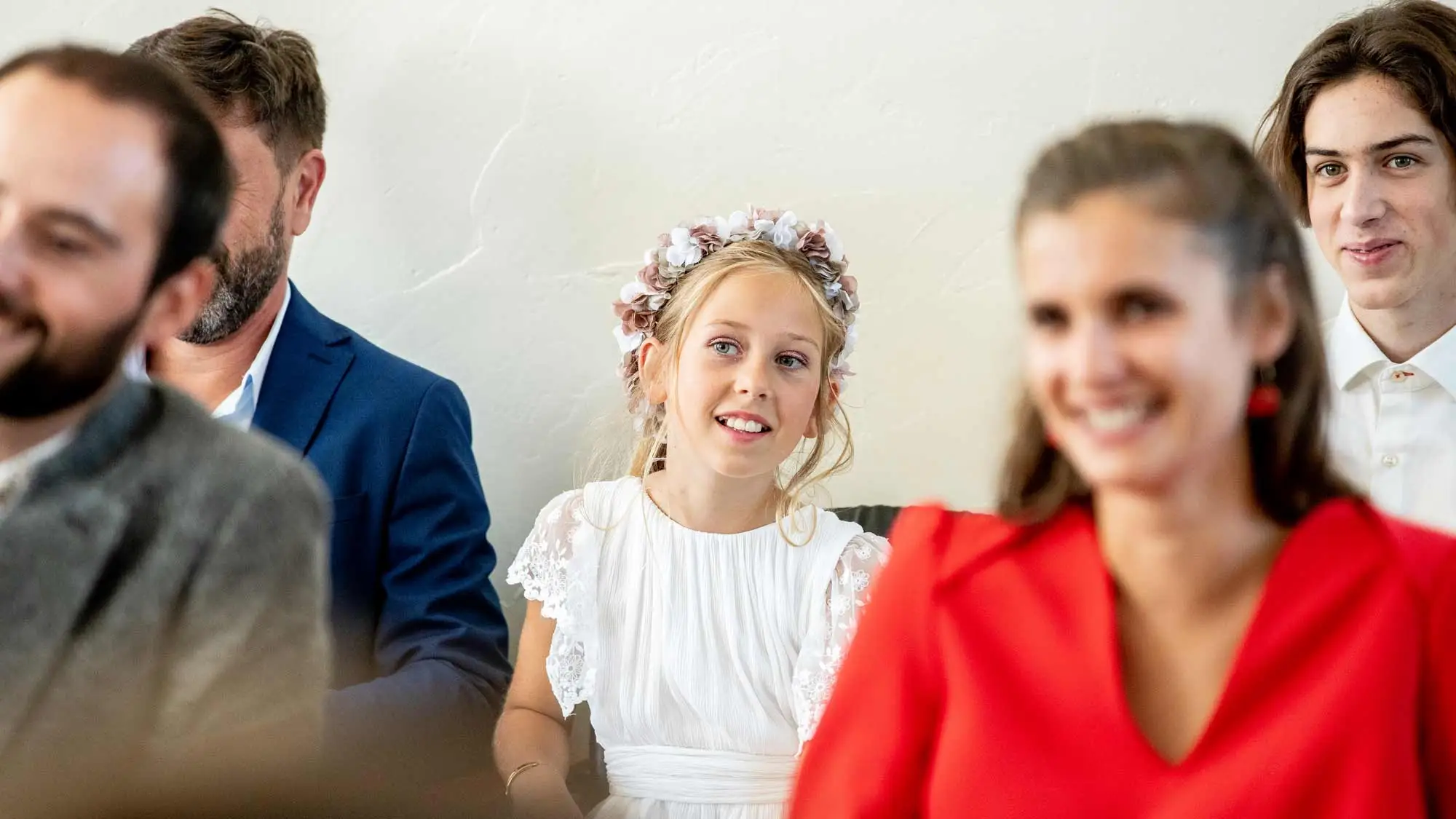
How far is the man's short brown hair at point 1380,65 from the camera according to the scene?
172 centimetres

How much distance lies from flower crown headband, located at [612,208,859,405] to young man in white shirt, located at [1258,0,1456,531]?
24.7 inches

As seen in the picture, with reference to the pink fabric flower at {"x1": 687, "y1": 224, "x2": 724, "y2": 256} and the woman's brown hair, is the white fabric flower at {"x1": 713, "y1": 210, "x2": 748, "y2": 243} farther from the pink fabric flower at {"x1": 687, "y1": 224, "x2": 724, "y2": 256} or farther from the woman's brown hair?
the woman's brown hair

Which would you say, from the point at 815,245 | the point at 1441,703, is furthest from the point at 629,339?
the point at 1441,703

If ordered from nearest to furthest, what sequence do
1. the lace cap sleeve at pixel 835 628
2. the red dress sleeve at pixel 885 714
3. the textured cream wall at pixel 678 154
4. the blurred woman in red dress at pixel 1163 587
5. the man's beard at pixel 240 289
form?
the blurred woman in red dress at pixel 1163 587
the red dress sleeve at pixel 885 714
the lace cap sleeve at pixel 835 628
the man's beard at pixel 240 289
the textured cream wall at pixel 678 154

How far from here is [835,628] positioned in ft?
5.67

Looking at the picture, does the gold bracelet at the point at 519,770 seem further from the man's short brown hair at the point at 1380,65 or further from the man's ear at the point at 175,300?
the man's short brown hair at the point at 1380,65

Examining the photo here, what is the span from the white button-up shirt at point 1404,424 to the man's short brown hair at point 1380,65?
24cm

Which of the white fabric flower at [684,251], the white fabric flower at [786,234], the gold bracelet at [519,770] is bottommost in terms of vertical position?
the gold bracelet at [519,770]

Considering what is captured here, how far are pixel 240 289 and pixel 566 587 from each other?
582 mm

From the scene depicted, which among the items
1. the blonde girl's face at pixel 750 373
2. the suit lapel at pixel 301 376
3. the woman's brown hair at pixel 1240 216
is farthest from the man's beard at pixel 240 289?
the woman's brown hair at pixel 1240 216

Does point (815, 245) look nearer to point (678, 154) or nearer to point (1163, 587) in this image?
point (678, 154)

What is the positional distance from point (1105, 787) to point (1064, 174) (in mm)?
379

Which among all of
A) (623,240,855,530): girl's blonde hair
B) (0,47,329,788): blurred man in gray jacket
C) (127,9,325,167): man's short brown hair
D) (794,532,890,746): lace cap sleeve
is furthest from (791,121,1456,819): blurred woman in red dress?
(127,9,325,167): man's short brown hair

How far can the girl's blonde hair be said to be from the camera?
1775mm
